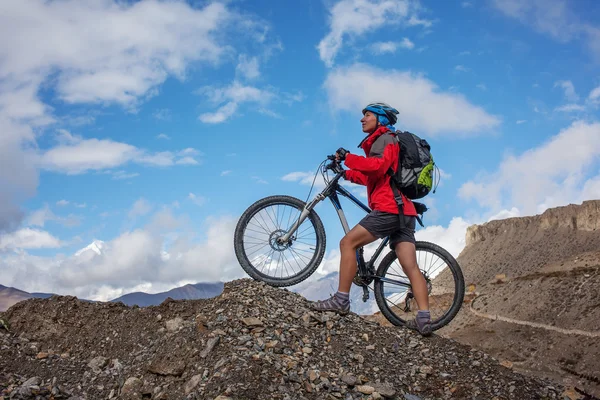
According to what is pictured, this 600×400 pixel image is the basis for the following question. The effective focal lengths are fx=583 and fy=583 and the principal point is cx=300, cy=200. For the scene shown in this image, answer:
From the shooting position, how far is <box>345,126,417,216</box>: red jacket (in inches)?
319

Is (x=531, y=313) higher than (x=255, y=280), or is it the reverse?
(x=531, y=313)

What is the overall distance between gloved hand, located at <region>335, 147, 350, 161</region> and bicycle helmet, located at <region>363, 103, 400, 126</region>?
669 mm

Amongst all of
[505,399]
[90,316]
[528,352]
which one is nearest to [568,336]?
[528,352]

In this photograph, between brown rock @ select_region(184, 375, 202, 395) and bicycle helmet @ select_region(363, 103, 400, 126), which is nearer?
brown rock @ select_region(184, 375, 202, 395)

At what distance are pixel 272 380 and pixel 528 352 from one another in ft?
82.0

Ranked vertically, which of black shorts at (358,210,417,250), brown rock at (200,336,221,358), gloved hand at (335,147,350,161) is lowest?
brown rock at (200,336,221,358)

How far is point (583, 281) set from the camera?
1315 inches

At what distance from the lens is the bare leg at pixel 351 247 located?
27.5 feet

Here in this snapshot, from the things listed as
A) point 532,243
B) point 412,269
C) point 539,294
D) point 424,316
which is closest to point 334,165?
point 412,269

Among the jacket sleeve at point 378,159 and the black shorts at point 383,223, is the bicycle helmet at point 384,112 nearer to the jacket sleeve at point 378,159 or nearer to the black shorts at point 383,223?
the jacket sleeve at point 378,159

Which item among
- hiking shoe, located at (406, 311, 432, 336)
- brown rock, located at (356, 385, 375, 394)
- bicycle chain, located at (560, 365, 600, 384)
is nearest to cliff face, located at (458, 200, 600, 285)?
bicycle chain, located at (560, 365, 600, 384)

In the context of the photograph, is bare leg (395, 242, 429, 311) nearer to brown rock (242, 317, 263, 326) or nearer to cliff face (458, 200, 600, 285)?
brown rock (242, 317, 263, 326)

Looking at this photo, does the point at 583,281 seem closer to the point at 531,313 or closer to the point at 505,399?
the point at 531,313

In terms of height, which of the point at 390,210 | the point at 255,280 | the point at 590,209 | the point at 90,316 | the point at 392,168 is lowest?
the point at 90,316
